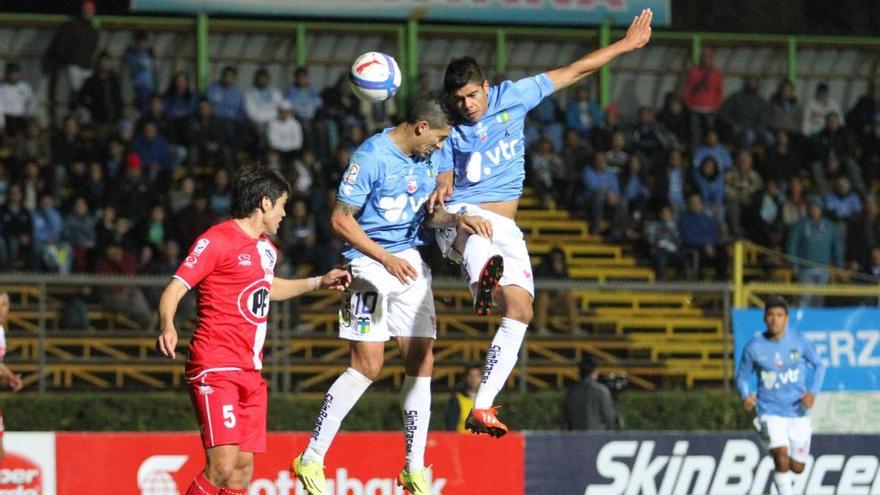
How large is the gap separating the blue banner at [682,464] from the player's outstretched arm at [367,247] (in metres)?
5.43

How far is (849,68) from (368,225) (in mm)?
22618

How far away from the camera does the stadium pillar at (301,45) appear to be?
27.9 metres

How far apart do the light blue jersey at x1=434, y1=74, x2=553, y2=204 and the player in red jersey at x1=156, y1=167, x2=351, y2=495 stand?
1421 mm

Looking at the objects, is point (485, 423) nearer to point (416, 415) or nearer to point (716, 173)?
point (416, 415)

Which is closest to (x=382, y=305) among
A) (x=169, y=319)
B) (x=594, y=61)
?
(x=169, y=319)

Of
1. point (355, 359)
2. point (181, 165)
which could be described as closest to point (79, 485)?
point (355, 359)

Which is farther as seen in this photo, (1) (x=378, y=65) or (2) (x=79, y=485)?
(2) (x=79, y=485)

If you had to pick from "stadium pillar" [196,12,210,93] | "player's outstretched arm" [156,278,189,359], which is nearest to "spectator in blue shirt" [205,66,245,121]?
"stadium pillar" [196,12,210,93]

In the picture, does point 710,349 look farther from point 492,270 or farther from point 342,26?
point 492,270

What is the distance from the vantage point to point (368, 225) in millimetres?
10742

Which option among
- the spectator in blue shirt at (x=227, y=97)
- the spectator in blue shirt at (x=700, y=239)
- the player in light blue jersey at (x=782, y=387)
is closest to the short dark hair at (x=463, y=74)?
the player in light blue jersey at (x=782, y=387)

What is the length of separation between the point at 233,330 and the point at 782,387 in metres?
7.84

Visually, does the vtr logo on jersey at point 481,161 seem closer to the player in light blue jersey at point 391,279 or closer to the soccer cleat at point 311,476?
the player in light blue jersey at point 391,279

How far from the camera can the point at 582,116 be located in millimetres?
26781
